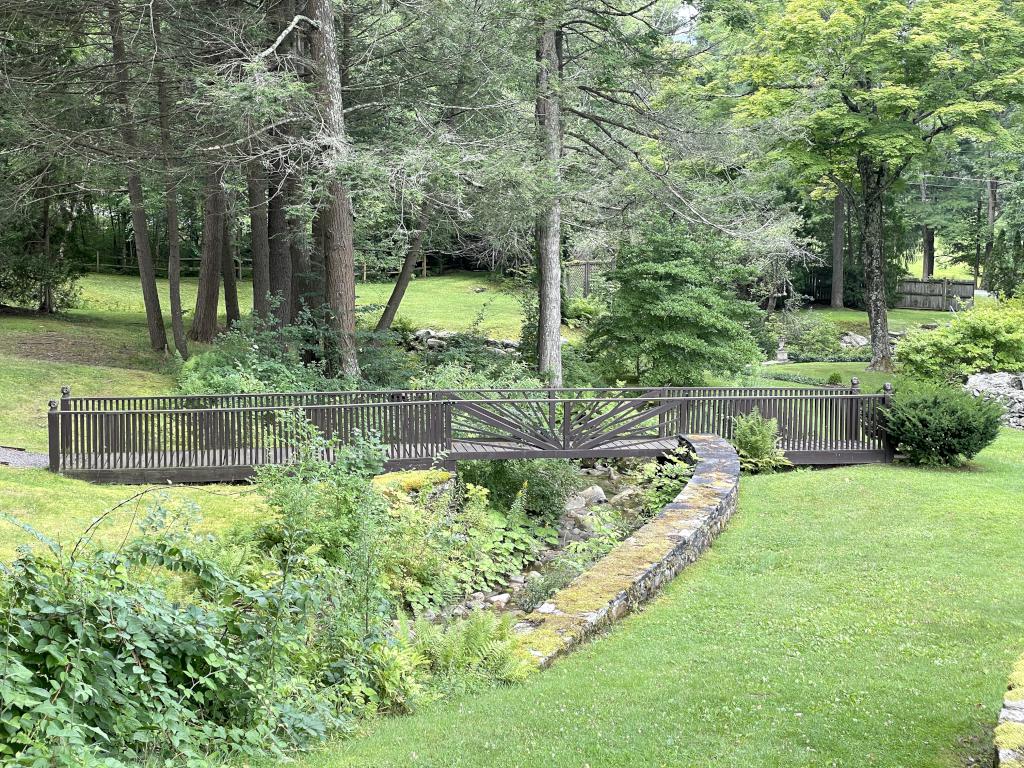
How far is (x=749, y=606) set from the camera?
Answer: 8.02 metres

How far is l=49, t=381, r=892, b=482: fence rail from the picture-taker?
13.1m

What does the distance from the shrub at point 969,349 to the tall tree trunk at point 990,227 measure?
20872 millimetres

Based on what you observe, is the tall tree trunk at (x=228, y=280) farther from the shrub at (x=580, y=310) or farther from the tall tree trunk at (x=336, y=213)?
the shrub at (x=580, y=310)

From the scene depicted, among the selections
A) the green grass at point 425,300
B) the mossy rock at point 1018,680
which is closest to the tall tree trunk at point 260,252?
the green grass at point 425,300

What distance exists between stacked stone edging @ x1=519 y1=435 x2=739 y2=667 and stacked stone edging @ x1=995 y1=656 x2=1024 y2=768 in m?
3.19

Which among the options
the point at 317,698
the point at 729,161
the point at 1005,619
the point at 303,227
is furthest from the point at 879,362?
the point at 317,698

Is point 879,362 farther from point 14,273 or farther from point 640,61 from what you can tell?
point 14,273

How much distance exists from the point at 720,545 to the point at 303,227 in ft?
41.9

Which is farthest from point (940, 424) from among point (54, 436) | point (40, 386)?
point (40, 386)

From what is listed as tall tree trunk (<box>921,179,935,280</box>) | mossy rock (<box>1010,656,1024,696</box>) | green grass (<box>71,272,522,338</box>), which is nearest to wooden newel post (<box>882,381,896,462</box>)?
mossy rock (<box>1010,656,1024,696</box>)

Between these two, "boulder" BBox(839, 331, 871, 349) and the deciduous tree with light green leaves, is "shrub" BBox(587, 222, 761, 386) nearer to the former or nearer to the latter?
the deciduous tree with light green leaves

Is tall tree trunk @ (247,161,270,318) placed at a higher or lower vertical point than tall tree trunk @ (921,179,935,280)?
lower

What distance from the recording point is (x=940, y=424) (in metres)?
14.7

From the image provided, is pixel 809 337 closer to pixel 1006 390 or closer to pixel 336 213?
pixel 1006 390
